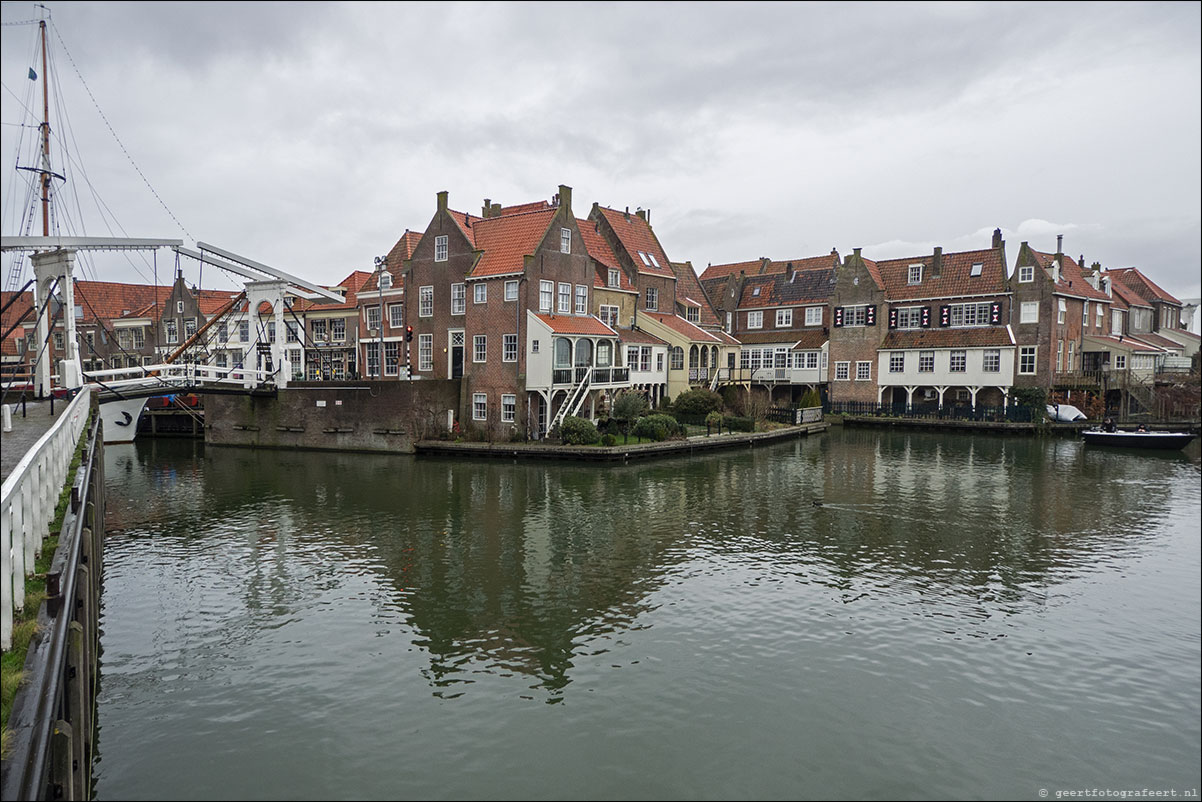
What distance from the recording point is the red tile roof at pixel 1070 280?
194 feet

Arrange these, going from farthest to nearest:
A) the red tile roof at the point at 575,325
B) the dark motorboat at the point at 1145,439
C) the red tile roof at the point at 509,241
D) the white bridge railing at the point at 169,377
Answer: the dark motorboat at the point at 1145,439
the red tile roof at the point at 509,241
the red tile roof at the point at 575,325
the white bridge railing at the point at 169,377

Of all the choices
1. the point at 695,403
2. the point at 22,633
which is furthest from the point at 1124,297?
the point at 22,633

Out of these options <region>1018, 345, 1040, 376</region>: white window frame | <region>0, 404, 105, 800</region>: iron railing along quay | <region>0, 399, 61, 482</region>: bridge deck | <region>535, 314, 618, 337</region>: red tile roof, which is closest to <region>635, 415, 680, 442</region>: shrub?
<region>535, 314, 618, 337</region>: red tile roof

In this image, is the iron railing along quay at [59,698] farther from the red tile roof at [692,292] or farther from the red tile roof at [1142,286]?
the red tile roof at [1142,286]

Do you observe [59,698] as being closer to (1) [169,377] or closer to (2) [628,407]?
(1) [169,377]

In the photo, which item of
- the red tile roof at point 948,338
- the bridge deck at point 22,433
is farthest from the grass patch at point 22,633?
A: the red tile roof at point 948,338

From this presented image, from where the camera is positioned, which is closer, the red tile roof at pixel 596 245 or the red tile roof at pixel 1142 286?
the red tile roof at pixel 596 245

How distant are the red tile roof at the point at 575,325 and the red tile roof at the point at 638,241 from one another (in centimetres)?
1219

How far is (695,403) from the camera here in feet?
165

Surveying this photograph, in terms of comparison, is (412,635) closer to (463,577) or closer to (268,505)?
(463,577)

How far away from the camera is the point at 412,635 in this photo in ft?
51.9

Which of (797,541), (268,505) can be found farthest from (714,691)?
(268,505)

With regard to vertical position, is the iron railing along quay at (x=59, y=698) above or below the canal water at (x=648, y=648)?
above

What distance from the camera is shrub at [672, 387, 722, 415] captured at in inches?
1984
